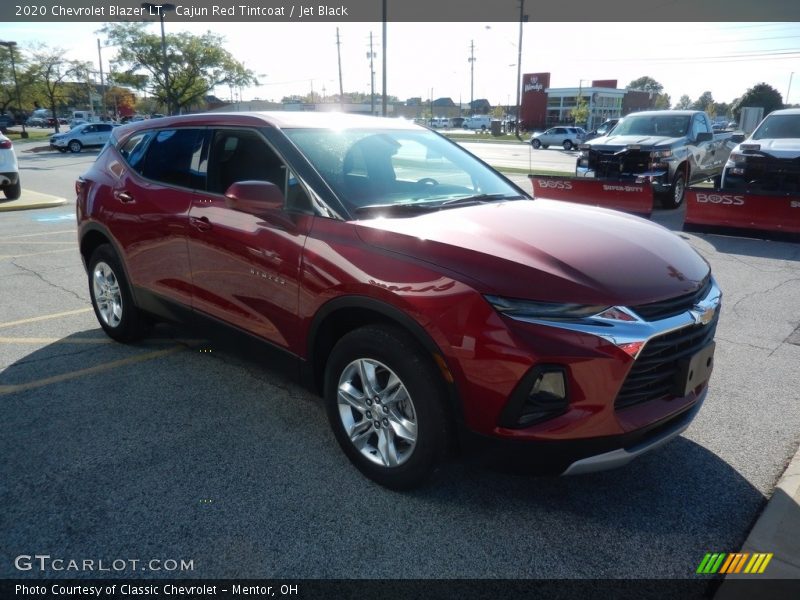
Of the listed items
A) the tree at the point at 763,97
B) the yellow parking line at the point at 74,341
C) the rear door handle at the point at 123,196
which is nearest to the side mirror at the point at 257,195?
the rear door handle at the point at 123,196

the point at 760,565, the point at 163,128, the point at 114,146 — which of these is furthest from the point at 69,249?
the point at 760,565

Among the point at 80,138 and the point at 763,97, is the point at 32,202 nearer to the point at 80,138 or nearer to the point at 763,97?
the point at 80,138

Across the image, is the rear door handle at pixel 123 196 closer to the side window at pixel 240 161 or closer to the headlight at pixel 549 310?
the side window at pixel 240 161

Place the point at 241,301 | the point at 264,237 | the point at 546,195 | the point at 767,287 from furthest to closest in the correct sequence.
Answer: the point at 546,195 → the point at 767,287 → the point at 241,301 → the point at 264,237

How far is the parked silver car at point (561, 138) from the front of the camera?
39.8 m

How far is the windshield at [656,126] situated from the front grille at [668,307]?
1150cm

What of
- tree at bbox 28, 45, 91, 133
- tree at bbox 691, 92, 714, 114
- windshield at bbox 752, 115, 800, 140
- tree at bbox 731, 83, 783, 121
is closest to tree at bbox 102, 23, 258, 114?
tree at bbox 28, 45, 91, 133

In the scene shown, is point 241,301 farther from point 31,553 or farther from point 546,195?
point 546,195

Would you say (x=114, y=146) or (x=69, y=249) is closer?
(x=114, y=146)

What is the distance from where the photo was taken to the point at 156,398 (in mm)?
4102

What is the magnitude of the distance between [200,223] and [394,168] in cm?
128

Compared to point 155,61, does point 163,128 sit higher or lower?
lower

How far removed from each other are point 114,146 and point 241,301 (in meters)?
2.32
